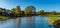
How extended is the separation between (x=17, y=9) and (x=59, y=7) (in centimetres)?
258

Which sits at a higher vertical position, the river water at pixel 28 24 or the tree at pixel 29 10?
the tree at pixel 29 10

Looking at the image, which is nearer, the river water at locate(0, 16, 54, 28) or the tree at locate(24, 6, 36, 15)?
the river water at locate(0, 16, 54, 28)

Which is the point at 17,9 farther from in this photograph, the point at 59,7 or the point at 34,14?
the point at 59,7

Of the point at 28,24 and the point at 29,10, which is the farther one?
the point at 28,24

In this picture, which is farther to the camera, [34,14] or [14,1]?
[34,14]

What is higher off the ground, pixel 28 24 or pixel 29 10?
pixel 29 10

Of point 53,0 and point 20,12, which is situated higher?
point 53,0

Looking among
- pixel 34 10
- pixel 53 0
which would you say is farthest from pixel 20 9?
pixel 53 0

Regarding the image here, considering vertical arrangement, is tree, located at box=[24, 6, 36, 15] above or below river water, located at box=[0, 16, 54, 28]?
Result: above

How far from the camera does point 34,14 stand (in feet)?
32.6

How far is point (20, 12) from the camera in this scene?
9.75 metres

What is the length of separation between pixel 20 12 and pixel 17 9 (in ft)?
1.17

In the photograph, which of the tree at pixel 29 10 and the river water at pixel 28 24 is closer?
the river water at pixel 28 24

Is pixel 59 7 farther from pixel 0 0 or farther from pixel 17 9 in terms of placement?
pixel 0 0
